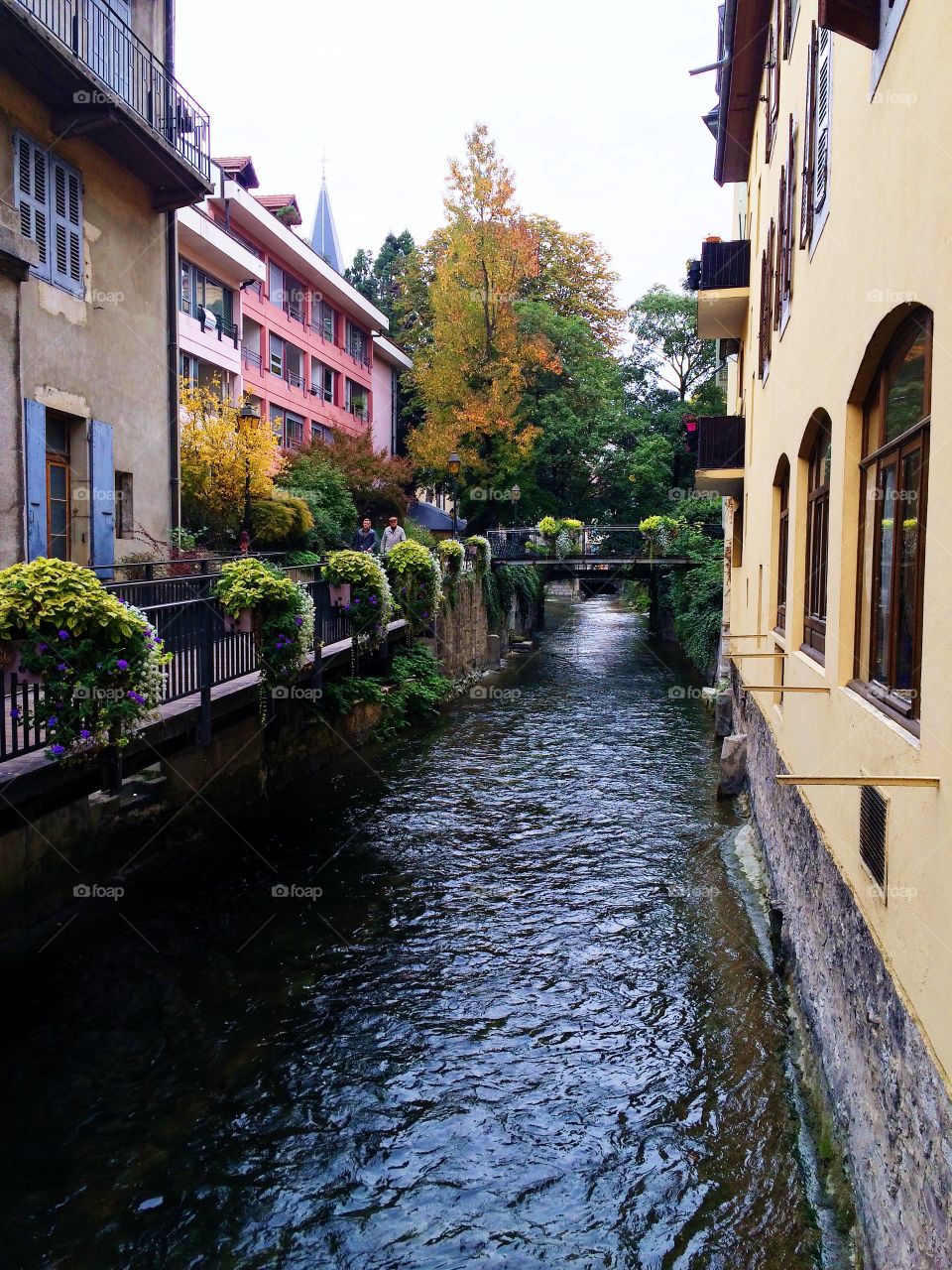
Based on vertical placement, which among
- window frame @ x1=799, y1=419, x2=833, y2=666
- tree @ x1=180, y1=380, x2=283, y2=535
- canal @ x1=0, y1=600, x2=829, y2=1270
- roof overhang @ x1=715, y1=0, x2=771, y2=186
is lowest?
canal @ x1=0, y1=600, x2=829, y2=1270

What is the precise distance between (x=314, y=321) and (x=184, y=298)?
1133cm

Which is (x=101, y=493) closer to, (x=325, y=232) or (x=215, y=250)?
(x=215, y=250)

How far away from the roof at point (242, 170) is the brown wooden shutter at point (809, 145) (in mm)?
25832

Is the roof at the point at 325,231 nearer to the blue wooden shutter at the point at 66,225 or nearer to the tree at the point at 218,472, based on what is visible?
the tree at the point at 218,472

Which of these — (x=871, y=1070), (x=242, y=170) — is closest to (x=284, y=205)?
(x=242, y=170)

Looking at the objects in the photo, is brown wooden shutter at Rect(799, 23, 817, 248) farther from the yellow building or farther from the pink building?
the pink building

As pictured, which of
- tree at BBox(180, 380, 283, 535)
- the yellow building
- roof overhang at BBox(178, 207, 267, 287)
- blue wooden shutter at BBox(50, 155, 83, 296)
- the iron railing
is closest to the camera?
the yellow building

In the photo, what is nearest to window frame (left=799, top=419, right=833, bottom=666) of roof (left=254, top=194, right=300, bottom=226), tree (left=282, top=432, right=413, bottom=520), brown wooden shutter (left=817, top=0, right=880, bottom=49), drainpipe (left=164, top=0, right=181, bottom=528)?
brown wooden shutter (left=817, top=0, right=880, bottom=49)

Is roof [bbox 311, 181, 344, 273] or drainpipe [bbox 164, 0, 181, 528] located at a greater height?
roof [bbox 311, 181, 344, 273]

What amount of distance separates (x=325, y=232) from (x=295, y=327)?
24.3 metres

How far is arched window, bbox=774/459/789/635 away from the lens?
1059 centimetres

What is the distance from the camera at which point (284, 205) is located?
3447 cm

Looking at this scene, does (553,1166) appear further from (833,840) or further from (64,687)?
(64,687)

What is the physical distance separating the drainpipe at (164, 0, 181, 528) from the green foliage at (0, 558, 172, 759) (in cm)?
997
